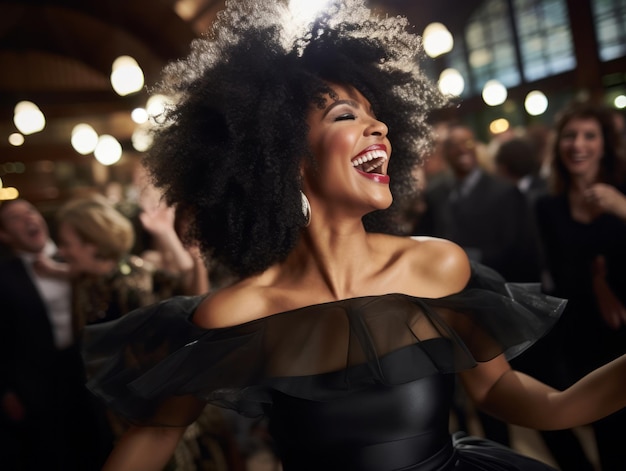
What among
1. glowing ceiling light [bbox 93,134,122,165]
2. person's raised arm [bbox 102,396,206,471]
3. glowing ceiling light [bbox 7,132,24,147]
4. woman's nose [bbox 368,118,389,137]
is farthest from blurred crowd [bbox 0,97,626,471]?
glowing ceiling light [bbox 7,132,24,147]

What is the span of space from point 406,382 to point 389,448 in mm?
186

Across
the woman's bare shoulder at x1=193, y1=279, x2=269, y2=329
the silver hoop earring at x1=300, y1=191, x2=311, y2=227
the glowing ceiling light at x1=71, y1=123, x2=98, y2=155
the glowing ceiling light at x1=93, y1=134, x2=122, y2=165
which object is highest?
the glowing ceiling light at x1=71, y1=123, x2=98, y2=155

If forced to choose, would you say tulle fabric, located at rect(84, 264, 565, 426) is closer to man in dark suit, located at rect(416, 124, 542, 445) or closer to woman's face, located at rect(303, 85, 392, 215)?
woman's face, located at rect(303, 85, 392, 215)

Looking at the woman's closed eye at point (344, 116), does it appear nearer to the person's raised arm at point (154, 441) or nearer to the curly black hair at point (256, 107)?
the curly black hair at point (256, 107)

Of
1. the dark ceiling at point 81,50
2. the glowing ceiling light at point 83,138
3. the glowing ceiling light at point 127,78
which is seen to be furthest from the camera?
the dark ceiling at point 81,50

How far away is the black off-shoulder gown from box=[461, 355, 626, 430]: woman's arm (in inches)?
3.7

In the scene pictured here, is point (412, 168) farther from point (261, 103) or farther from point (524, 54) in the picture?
point (524, 54)

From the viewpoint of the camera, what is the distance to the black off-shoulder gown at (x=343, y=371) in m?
1.27

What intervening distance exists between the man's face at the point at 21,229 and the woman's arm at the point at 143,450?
2.41 meters

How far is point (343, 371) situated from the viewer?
4.20ft

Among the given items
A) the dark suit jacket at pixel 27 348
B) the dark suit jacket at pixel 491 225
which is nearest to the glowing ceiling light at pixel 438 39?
the dark suit jacket at pixel 491 225

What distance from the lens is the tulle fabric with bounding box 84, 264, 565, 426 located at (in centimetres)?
A: 127

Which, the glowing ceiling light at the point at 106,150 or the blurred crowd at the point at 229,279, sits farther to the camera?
the glowing ceiling light at the point at 106,150

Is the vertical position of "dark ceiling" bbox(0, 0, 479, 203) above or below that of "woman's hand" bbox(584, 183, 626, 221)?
above
